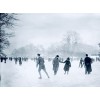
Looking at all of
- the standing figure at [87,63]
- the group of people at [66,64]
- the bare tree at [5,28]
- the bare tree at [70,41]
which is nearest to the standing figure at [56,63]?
the group of people at [66,64]

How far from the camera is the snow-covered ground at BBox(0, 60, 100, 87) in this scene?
6.74 metres

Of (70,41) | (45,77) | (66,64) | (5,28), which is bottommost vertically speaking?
(45,77)

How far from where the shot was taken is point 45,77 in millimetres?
6805

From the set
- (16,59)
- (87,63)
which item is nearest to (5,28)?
(16,59)

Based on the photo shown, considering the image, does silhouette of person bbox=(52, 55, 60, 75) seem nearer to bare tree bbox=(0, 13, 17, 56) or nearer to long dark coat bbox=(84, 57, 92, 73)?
long dark coat bbox=(84, 57, 92, 73)

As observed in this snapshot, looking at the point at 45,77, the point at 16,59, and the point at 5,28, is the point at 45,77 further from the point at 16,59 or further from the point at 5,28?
the point at 5,28

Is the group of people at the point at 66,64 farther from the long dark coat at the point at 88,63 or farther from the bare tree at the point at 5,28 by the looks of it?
the bare tree at the point at 5,28

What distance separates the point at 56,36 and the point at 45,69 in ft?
2.64

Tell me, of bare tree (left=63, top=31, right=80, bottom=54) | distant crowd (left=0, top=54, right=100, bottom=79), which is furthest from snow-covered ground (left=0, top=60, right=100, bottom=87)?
bare tree (left=63, top=31, right=80, bottom=54)

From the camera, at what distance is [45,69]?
6805 mm
